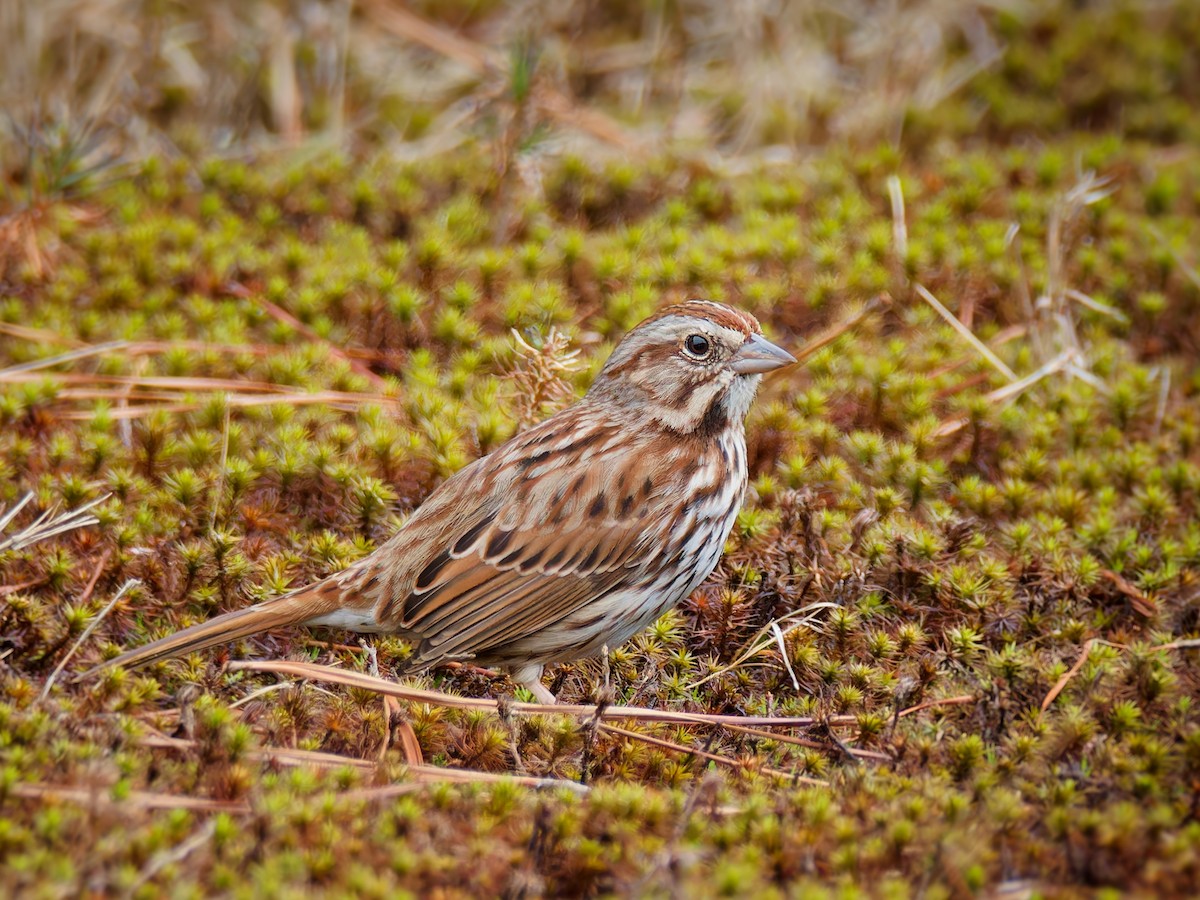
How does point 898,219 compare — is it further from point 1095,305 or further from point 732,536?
point 732,536

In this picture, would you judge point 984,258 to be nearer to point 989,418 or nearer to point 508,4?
point 989,418

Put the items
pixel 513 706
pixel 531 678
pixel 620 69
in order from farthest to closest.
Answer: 1. pixel 620 69
2. pixel 531 678
3. pixel 513 706

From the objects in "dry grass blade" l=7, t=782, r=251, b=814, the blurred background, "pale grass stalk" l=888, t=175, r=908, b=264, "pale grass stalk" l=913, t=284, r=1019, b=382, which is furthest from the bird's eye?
the blurred background

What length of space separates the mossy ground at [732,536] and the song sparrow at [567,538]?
1.00 ft

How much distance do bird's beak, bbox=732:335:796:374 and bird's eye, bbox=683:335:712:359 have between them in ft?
0.40

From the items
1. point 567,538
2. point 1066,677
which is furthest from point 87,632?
point 1066,677

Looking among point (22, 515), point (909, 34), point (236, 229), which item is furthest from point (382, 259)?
point (909, 34)

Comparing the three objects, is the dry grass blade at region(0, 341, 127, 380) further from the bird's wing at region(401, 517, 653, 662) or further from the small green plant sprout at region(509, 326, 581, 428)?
the bird's wing at region(401, 517, 653, 662)

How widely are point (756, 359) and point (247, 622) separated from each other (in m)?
2.28

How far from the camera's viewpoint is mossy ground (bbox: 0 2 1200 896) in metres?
4.12

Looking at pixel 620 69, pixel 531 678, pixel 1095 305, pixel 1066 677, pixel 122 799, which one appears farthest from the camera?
pixel 620 69

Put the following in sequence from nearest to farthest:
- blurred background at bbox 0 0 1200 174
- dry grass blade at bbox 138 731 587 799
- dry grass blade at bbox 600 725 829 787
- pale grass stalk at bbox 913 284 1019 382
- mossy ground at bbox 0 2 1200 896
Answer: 1. mossy ground at bbox 0 2 1200 896
2. dry grass blade at bbox 138 731 587 799
3. dry grass blade at bbox 600 725 829 787
4. pale grass stalk at bbox 913 284 1019 382
5. blurred background at bbox 0 0 1200 174

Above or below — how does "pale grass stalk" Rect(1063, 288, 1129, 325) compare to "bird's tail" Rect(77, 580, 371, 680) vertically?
above

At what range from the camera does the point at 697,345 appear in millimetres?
5719
